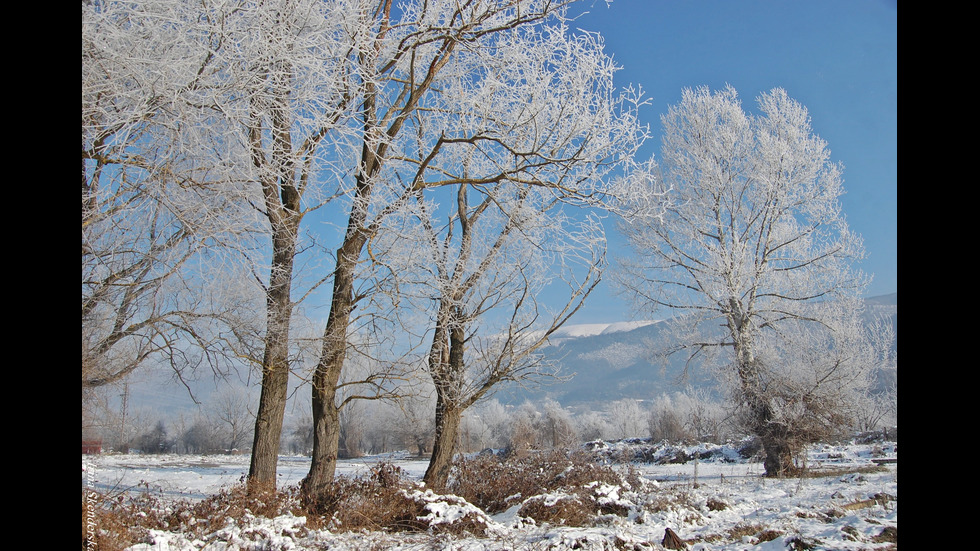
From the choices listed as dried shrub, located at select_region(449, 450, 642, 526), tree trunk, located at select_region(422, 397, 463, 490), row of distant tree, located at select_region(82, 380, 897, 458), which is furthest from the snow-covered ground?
row of distant tree, located at select_region(82, 380, 897, 458)

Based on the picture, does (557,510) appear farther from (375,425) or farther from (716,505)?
(375,425)

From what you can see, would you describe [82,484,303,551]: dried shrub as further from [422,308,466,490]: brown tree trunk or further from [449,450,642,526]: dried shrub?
[449,450,642,526]: dried shrub

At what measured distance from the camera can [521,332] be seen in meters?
8.62

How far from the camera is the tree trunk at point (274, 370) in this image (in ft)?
21.7

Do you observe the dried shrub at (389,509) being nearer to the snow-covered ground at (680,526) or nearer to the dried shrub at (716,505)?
the snow-covered ground at (680,526)

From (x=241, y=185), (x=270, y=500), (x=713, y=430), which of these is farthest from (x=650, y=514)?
(x=713, y=430)

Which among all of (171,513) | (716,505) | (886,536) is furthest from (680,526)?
(171,513)

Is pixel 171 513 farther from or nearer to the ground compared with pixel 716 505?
farther from the ground

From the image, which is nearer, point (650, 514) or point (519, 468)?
point (650, 514)

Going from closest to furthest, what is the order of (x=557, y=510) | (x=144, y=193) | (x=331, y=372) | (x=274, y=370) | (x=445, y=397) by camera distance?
1. (x=144, y=193)
2. (x=274, y=370)
3. (x=331, y=372)
4. (x=557, y=510)
5. (x=445, y=397)

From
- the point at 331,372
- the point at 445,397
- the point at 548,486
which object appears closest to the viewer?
the point at 331,372

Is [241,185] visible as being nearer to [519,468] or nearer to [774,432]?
[519,468]

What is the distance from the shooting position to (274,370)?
22.0 ft
